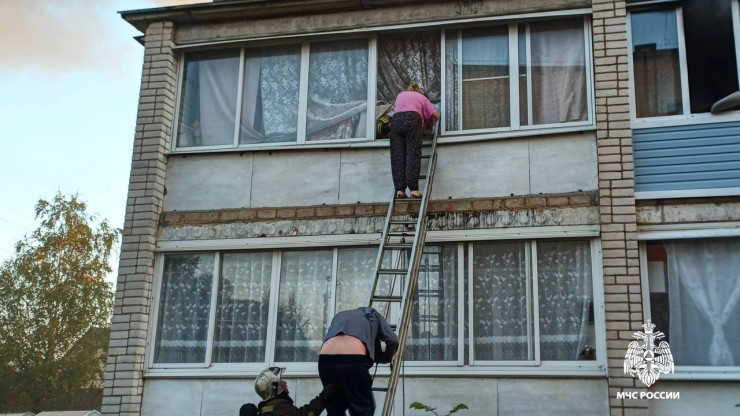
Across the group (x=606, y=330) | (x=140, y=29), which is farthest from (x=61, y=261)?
(x=606, y=330)

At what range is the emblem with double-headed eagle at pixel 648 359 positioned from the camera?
25.4 feet

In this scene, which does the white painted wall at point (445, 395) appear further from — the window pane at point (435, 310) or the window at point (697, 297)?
the window at point (697, 297)

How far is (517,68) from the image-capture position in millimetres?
9305

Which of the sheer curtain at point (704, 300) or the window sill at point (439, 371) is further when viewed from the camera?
the window sill at point (439, 371)

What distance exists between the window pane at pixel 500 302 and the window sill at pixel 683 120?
6.25ft

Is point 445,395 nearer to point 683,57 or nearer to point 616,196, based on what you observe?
point 616,196

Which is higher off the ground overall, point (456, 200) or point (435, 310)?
point (456, 200)

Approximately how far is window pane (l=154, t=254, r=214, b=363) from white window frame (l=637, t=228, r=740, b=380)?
16.5 ft

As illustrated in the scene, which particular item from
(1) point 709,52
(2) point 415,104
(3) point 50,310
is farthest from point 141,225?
(3) point 50,310

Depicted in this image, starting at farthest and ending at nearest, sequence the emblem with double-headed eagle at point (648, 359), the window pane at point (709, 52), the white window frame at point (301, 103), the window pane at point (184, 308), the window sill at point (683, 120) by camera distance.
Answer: the white window frame at point (301, 103) < the window pane at point (184, 308) < the window pane at point (709, 52) < the window sill at point (683, 120) < the emblem with double-headed eagle at point (648, 359)

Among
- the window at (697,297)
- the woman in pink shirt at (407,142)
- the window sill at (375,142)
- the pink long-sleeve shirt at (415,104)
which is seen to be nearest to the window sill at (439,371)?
the window at (697,297)

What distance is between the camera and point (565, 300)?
838cm

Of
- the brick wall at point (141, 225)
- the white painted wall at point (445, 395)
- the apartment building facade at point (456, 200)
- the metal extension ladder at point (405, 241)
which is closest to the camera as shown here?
the metal extension ladder at point (405, 241)

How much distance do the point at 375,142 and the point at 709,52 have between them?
392 centimetres
